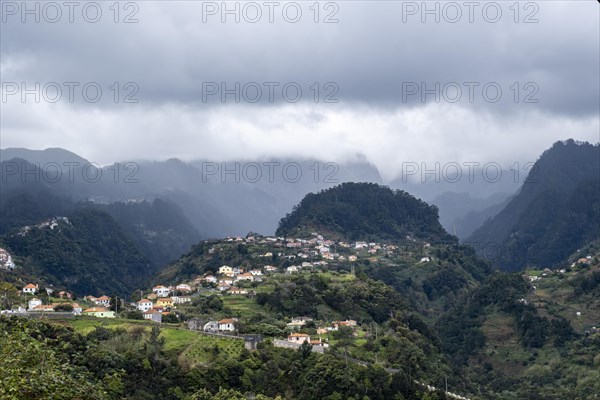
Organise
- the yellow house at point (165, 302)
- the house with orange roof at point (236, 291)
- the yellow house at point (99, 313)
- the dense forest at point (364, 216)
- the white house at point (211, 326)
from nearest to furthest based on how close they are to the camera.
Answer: the white house at point (211, 326), the yellow house at point (99, 313), the yellow house at point (165, 302), the house with orange roof at point (236, 291), the dense forest at point (364, 216)

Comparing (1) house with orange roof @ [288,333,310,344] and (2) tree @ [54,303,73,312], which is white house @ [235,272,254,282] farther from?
(1) house with orange roof @ [288,333,310,344]

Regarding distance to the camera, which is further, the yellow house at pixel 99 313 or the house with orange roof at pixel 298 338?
the yellow house at pixel 99 313

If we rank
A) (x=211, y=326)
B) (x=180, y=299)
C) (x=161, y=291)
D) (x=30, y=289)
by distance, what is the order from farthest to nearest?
(x=161, y=291), (x=180, y=299), (x=30, y=289), (x=211, y=326)

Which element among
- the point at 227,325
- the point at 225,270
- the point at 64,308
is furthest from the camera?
the point at 225,270

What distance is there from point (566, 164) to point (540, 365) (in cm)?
10235

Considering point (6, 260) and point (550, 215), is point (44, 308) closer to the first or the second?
point (6, 260)

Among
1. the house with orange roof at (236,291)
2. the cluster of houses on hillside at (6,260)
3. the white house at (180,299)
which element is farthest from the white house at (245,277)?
the cluster of houses on hillside at (6,260)

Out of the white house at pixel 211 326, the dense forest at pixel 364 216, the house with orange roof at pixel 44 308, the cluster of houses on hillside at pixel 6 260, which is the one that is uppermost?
the dense forest at pixel 364 216

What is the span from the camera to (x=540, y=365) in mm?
61500

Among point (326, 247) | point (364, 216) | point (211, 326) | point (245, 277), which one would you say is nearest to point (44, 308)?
point (211, 326)

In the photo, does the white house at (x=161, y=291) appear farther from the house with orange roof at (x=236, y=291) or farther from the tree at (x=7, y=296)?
the tree at (x=7, y=296)

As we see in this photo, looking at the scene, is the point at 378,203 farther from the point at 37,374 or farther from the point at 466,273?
the point at 37,374

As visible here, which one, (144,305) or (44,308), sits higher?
(44,308)

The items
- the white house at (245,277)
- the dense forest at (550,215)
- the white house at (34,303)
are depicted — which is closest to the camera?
the white house at (34,303)
